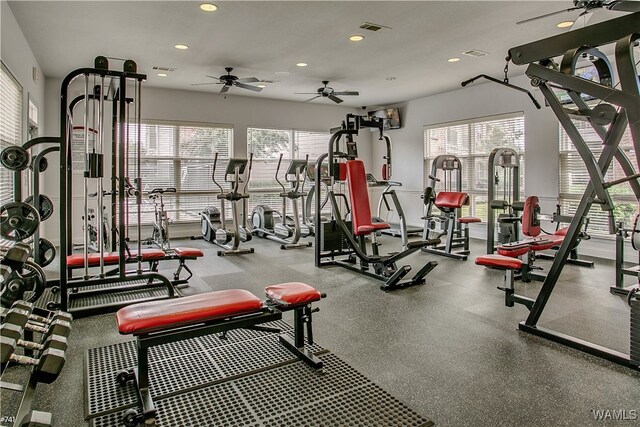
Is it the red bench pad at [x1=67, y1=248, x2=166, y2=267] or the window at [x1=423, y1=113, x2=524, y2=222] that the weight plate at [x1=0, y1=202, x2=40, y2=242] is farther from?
the window at [x1=423, y1=113, x2=524, y2=222]

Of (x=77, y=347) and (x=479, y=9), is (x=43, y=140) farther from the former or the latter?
(x=479, y=9)

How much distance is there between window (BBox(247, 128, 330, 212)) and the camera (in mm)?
9039

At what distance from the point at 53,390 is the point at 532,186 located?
23.7 feet

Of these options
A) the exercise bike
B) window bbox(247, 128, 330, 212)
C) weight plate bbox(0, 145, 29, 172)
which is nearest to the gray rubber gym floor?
weight plate bbox(0, 145, 29, 172)

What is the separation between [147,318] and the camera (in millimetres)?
2111

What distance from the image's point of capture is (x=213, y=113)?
8438 mm

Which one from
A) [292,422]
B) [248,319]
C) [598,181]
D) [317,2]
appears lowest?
[292,422]

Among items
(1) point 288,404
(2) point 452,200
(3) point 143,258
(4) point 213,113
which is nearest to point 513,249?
(2) point 452,200

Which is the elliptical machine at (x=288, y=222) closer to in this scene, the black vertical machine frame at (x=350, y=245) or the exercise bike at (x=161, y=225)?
the black vertical machine frame at (x=350, y=245)

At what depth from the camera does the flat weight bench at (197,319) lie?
207 centimetres

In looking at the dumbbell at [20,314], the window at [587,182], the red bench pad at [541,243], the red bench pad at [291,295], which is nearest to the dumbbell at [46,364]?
the dumbbell at [20,314]

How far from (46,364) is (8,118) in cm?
376

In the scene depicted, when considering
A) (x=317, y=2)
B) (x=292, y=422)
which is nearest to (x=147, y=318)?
(x=292, y=422)

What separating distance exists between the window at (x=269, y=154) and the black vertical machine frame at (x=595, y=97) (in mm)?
6710
